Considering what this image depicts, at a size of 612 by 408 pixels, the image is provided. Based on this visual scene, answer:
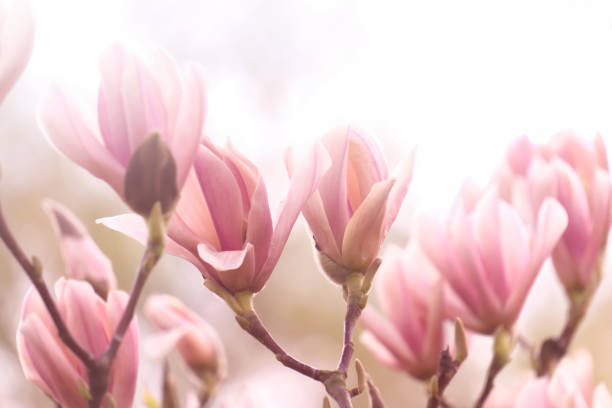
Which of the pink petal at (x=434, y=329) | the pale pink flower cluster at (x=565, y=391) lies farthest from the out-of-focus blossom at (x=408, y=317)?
the pale pink flower cluster at (x=565, y=391)

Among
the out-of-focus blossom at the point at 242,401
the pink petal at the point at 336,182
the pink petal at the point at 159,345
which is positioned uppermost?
the pink petal at the point at 336,182

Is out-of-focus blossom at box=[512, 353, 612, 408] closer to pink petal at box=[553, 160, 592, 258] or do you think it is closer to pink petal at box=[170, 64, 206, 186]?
pink petal at box=[553, 160, 592, 258]

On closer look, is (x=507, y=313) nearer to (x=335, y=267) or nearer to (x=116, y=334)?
(x=335, y=267)

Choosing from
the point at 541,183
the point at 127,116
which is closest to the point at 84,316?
the point at 127,116

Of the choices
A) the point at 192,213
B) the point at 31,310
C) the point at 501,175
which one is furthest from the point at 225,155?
the point at 501,175

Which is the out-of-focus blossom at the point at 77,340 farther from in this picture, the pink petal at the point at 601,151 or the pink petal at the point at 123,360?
the pink petal at the point at 601,151

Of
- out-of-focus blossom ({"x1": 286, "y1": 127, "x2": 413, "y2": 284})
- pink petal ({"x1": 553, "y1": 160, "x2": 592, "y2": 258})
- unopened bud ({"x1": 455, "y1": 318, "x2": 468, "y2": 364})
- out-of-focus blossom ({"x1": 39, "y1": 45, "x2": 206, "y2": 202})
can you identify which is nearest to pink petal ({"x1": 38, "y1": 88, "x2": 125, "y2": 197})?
out-of-focus blossom ({"x1": 39, "y1": 45, "x2": 206, "y2": 202})

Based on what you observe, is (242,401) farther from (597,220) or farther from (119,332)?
(597,220)
